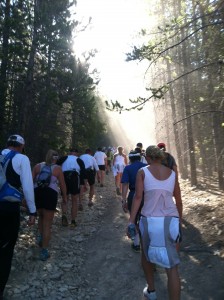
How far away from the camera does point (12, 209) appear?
4633 mm

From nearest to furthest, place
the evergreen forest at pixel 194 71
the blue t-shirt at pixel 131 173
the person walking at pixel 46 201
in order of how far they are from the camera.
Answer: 1. the blue t-shirt at pixel 131 173
2. the person walking at pixel 46 201
3. the evergreen forest at pixel 194 71

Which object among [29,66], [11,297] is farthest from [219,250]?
[29,66]

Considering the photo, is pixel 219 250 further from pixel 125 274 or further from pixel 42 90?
pixel 42 90

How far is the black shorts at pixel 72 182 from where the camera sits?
901 centimetres

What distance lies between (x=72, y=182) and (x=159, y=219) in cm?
533

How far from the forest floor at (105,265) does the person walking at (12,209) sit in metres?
0.62

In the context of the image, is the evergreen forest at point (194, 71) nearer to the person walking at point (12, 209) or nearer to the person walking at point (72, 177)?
the person walking at point (72, 177)

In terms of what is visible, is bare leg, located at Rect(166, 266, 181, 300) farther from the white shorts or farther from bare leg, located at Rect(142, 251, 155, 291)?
bare leg, located at Rect(142, 251, 155, 291)

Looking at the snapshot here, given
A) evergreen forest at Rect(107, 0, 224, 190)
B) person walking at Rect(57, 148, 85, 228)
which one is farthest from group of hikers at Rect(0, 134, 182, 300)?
evergreen forest at Rect(107, 0, 224, 190)

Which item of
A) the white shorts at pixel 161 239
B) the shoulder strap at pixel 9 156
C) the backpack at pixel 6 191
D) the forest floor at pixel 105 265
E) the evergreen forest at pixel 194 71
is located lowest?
the forest floor at pixel 105 265

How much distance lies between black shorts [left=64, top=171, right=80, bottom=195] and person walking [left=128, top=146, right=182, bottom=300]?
4885mm

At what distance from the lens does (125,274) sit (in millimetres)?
5699

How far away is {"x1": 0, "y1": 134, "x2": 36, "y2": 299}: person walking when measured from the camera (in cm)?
455

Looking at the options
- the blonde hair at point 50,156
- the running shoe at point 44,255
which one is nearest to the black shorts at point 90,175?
the blonde hair at point 50,156
